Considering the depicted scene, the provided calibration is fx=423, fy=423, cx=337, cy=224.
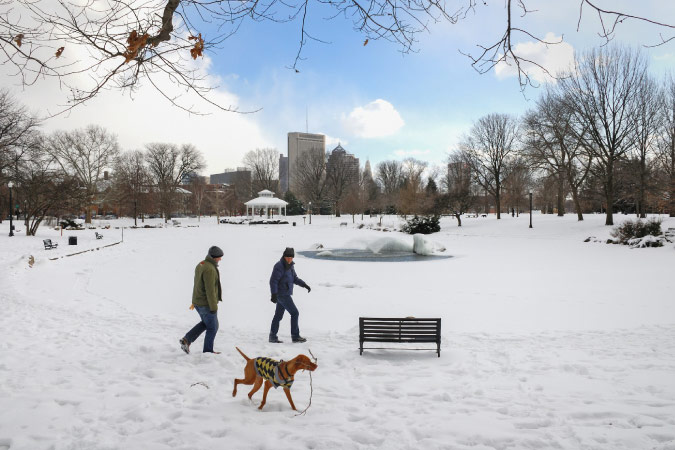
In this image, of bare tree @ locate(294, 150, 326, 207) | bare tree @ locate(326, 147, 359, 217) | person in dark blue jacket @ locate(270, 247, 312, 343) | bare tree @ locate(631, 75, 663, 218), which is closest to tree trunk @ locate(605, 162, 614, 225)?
bare tree @ locate(631, 75, 663, 218)

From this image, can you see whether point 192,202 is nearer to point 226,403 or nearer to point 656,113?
point 656,113

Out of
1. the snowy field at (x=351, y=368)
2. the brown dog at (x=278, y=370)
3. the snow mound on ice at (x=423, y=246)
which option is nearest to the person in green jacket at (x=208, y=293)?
the snowy field at (x=351, y=368)

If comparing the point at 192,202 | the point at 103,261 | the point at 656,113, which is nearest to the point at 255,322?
the point at 103,261

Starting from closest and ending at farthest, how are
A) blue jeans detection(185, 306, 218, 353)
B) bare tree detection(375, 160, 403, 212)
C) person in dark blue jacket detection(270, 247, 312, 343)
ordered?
blue jeans detection(185, 306, 218, 353) → person in dark blue jacket detection(270, 247, 312, 343) → bare tree detection(375, 160, 403, 212)

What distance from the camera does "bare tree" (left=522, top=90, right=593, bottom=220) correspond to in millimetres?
34781

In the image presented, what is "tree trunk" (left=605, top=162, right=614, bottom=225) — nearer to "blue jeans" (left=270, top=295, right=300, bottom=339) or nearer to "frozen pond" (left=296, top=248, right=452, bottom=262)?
"frozen pond" (left=296, top=248, right=452, bottom=262)

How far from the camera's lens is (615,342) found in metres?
7.61

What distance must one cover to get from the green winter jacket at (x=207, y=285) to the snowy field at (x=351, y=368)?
2.86 feet

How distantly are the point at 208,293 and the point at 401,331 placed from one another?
309 cm

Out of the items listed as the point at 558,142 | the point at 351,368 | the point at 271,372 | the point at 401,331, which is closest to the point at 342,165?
the point at 558,142

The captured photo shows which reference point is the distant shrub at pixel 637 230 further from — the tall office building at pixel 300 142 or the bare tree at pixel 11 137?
the tall office building at pixel 300 142

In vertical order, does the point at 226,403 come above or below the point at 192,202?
below

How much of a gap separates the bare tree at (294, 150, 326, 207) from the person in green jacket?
237ft

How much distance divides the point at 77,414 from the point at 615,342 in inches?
329
